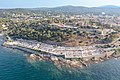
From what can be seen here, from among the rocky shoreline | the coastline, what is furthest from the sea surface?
the coastline

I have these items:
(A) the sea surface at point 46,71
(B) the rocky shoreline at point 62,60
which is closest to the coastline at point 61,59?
(B) the rocky shoreline at point 62,60

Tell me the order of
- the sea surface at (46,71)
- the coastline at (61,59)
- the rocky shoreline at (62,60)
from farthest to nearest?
the coastline at (61,59)
the rocky shoreline at (62,60)
the sea surface at (46,71)

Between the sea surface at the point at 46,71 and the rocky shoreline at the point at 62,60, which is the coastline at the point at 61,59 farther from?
the sea surface at the point at 46,71

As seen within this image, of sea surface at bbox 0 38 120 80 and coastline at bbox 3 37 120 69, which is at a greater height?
sea surface at bbox 0 38 120 80

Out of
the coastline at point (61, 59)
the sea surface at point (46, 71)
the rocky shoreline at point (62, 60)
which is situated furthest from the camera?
the coastline at point (61, 59)

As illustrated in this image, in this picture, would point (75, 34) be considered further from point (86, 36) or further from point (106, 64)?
point (106, 64)

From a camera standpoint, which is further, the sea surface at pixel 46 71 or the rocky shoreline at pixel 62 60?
the rocky shoreline at pixel 62 60

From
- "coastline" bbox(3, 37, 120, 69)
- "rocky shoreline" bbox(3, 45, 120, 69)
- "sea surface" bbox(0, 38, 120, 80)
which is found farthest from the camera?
"coastline" bbox(3, 37, 120, 69)

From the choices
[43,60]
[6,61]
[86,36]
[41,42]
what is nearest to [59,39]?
[41,42]

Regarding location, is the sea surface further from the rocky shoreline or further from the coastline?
the coastline
